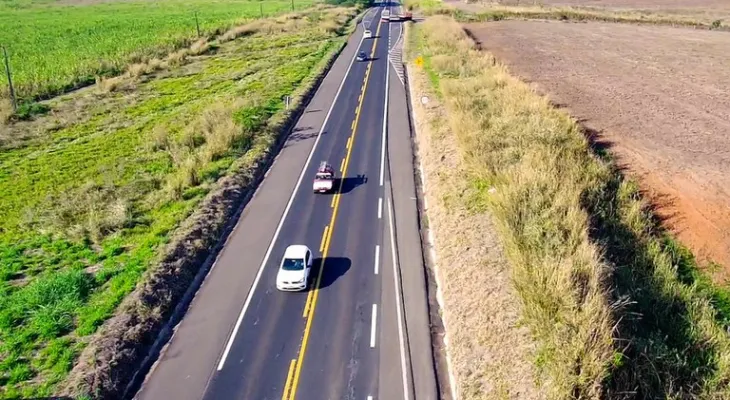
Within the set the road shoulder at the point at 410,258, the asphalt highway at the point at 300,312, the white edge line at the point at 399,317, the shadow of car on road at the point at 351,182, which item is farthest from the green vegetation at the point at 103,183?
the white edge line at the point at 399,317

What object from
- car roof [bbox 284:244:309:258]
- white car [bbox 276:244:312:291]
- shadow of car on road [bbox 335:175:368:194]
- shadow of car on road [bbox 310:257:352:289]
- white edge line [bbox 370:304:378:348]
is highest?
shadow of car on road [bbox 335:175:368:194]

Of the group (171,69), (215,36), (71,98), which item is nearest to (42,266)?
(71,98)

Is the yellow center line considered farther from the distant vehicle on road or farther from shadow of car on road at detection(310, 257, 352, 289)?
the distant vehicle on road

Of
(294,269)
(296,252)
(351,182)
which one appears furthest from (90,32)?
(294,269)

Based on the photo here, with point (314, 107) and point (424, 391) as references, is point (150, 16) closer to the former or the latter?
point (314, 107)

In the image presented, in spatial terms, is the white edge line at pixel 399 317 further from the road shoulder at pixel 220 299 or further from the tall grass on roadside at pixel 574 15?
the tall grass on roadside at pixel 574 15

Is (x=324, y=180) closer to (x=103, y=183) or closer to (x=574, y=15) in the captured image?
(x=103, y=183)

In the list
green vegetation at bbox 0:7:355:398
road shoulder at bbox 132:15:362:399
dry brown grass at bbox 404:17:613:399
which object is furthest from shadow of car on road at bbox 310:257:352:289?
green vegetation at bbox 0:7:355:398
